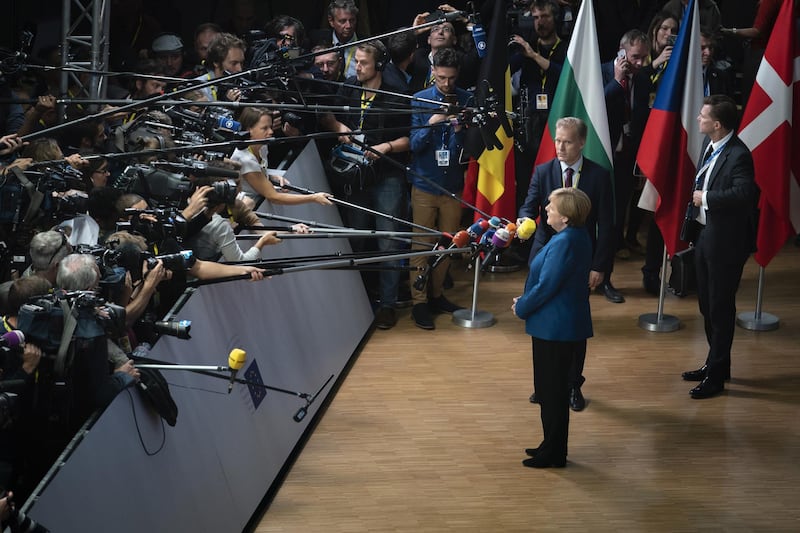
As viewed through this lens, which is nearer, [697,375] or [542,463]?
[542,463]

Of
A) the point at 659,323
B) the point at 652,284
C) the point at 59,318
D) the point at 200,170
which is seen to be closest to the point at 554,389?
the point at 200,170

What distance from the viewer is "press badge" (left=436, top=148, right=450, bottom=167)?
7.66 meters

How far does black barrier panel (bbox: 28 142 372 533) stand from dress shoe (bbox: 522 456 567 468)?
3.98ft

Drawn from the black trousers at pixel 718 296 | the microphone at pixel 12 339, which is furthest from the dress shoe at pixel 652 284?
the microphone at pixel 12 339

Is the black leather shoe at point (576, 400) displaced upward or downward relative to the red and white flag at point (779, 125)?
downward

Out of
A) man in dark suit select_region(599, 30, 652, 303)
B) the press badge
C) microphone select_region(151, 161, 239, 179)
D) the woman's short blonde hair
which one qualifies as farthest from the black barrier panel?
man in dark suit select_region(599, 30, 652, 303)

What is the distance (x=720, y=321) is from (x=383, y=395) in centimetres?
201

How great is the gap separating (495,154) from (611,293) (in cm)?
145

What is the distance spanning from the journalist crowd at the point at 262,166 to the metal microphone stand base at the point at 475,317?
0.15 meters

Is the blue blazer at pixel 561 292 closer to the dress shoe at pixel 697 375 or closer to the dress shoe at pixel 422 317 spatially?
the dress shoe at pixel 697 375

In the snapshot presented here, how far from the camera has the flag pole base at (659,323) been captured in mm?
7680

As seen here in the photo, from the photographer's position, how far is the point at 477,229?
5590 millimetres

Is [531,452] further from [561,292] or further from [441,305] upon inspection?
[441,305]

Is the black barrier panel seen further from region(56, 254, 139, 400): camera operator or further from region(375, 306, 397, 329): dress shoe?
region(375, 306, 397, 329): dress shoe
